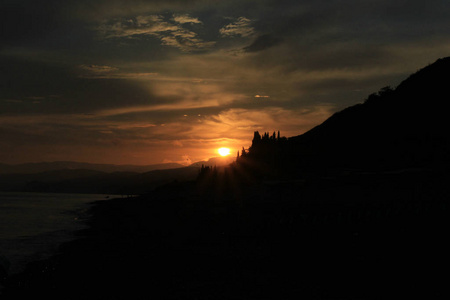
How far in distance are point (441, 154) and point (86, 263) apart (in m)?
58.0

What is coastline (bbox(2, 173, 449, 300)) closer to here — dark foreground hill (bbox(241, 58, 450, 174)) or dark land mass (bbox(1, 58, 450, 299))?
dark land mass (bbox(1, 58, 450, 299))

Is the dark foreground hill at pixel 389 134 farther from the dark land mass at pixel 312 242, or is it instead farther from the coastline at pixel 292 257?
the coastline at pixel 292 257

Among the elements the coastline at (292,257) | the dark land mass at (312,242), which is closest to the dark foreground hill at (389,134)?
the dark land mass at (312,242)

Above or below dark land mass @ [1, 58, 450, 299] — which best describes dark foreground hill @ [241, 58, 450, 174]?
above

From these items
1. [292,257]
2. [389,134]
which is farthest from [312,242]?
[389,134]

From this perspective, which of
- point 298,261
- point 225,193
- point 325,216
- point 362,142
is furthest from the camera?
point 225,193

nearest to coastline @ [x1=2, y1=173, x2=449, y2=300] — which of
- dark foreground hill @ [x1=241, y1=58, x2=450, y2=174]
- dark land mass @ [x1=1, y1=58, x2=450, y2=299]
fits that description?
dark land mass @ [x1=1, y1=58, x2=450, y2=299]

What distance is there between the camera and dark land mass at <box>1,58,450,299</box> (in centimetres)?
2130

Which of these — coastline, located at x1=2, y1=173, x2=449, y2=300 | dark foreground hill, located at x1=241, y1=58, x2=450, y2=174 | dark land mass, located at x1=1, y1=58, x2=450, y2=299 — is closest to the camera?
coastline, located at x1=2, y1=173, x2=449, y2=300

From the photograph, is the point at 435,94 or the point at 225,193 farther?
the point at 225,193

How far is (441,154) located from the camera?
63.8 metres

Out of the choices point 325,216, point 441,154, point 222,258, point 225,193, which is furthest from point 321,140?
point 222,258

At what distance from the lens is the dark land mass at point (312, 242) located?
69.9 ft

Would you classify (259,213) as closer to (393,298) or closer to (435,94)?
(393,298)
